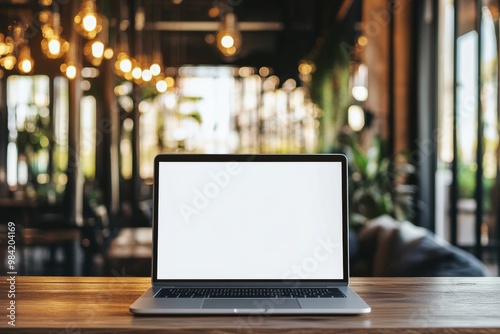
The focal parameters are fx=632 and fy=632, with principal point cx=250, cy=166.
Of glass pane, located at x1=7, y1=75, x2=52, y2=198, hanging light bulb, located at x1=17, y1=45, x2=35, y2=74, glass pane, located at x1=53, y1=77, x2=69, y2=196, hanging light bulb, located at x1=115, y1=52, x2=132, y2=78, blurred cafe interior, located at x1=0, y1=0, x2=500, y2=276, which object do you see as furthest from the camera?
glass pane, located at x1=53, y1=77, x2=69, y2=196

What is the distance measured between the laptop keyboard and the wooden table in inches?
2.8

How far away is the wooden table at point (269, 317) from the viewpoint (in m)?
1.09

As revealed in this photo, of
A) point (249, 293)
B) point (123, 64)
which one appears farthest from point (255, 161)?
point (123, 64)

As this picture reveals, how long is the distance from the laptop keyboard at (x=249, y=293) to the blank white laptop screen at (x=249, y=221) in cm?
3

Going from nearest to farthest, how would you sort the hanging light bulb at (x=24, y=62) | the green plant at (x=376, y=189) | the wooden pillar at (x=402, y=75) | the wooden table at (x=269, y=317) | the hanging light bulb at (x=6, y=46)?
the wooden table at (x=269, y=317)
the hanging light bulb at (x=24, y=62)
the green plant at (x=376, y=189)
the hanging light bulb at (x=6, y=46)
the wooden pillar at (x=402, y=75)

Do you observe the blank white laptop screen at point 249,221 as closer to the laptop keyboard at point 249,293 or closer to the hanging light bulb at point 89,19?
the laptop keyboard at point 249,293

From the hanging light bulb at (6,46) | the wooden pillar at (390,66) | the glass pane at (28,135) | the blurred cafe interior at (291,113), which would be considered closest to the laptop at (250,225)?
the blurred cafe interior at (291,113)

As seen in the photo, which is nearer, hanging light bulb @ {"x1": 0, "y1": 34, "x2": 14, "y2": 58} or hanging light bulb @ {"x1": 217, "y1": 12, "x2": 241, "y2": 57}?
hanging light bulb @ {"x1": 217, "y1": 12, "x2": 241, "y2": 57}

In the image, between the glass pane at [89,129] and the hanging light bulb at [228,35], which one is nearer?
the hanging light bulb at [228,35]

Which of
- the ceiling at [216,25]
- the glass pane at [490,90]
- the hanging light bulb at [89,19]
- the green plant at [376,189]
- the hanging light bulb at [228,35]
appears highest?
the ceiling at [216,25]

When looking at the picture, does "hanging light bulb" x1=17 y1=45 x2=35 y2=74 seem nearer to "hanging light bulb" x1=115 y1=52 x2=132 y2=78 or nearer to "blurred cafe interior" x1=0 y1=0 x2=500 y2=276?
"blurred cafe interior" x1=0 y1=0 x2=500 y2=276

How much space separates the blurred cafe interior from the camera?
16.4 ft

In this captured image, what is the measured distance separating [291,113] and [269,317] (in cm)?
1315

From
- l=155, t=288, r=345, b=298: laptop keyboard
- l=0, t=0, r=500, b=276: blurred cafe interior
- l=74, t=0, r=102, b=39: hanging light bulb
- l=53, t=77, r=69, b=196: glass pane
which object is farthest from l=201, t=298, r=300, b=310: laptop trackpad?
l=53, t=77, r=69, b=196: glass pane
